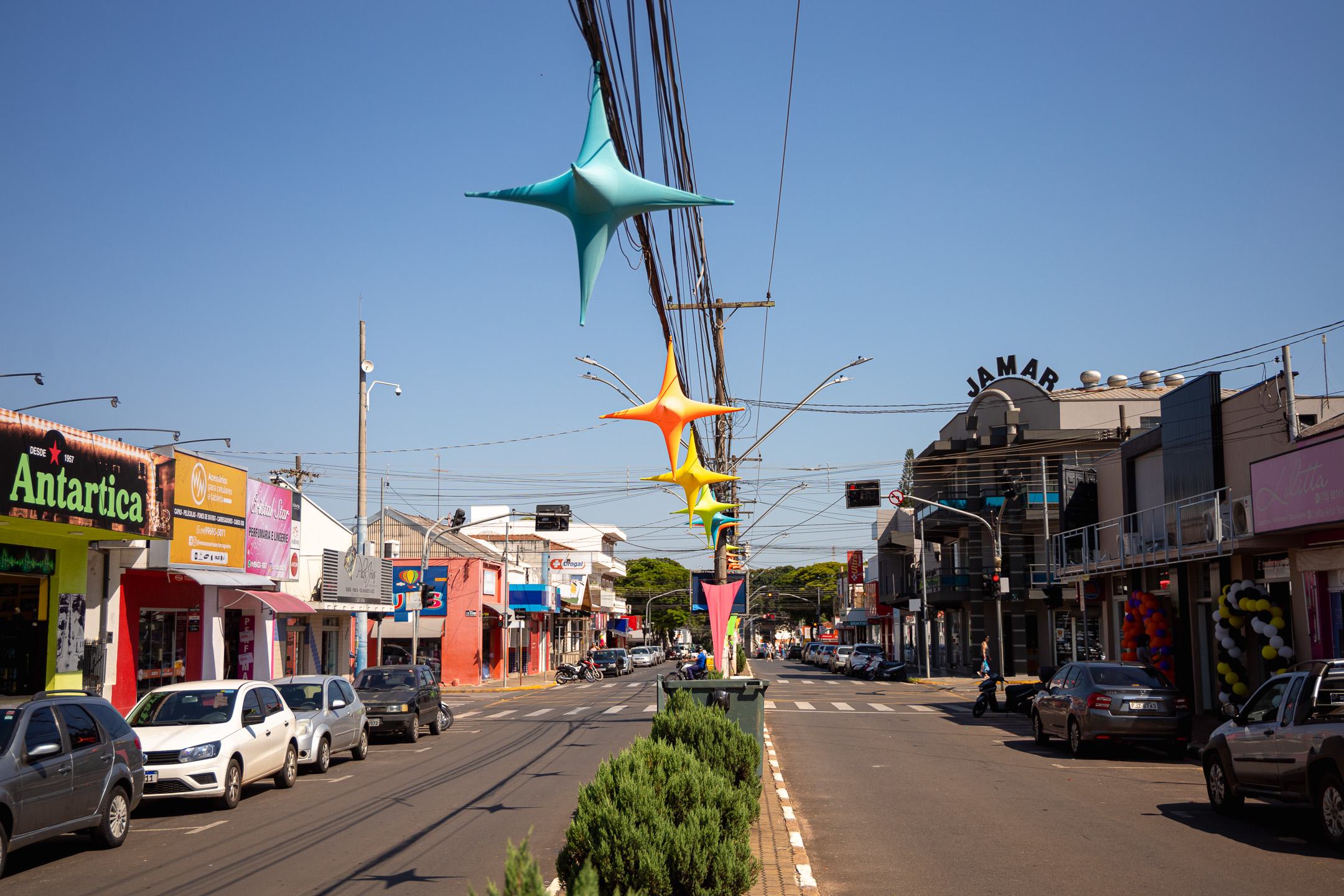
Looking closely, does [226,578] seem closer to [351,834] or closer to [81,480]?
[81,480]

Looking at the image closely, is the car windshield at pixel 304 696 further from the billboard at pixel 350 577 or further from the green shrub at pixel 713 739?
the billboard at pixel 350 577

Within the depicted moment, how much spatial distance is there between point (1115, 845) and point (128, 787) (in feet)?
32.8

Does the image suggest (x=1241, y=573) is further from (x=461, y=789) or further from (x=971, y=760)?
(x=461, y=789)

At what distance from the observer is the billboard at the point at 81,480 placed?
16.8 m

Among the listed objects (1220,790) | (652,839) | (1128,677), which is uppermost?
(652,839)

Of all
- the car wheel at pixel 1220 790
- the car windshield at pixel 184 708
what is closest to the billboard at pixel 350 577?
the car windshield at pixel 184 708

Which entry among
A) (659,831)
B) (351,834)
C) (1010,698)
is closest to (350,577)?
(1010,698)

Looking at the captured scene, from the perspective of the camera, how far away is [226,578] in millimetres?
25625

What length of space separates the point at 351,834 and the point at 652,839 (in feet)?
22.5

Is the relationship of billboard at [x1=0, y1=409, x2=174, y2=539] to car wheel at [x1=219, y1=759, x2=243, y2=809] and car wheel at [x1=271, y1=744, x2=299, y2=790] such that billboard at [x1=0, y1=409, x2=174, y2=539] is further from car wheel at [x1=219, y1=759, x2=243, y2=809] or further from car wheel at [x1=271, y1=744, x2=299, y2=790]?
car wheel at [x1=219, y1=759, x2=243, y2=809]

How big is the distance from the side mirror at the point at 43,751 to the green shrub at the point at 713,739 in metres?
5.59

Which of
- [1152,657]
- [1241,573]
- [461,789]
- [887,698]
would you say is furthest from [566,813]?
[887,698]

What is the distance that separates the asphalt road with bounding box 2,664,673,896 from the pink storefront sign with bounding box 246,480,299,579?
8.59 metres

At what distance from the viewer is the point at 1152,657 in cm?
2888
